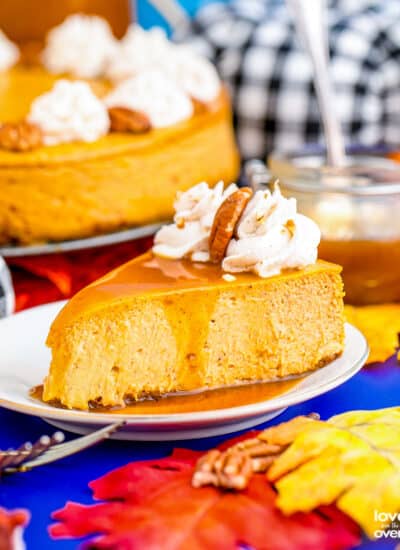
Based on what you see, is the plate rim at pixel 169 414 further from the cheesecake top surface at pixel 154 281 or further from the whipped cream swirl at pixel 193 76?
the whipped cream swirl at pixel 193 76

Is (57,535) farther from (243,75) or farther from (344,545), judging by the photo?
(243,75)

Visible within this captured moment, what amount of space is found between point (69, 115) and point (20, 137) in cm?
13

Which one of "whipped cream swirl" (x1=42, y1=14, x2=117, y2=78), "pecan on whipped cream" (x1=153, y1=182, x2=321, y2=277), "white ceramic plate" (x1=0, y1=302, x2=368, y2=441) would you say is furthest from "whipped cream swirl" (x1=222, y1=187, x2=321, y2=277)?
"whipped cream swirl" (x1=42, y1=14, x2=117, y2=78)

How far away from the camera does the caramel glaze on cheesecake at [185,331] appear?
1.30 meters

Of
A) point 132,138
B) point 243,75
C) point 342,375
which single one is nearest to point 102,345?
point 342,375

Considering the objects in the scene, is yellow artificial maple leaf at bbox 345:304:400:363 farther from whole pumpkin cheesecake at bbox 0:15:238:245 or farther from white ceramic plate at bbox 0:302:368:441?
whole pumpkin cheesecake at bbox 0:15:238:245

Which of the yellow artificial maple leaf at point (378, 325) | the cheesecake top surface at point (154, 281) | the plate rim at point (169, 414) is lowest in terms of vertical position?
the yellow artificial maple leaf at point (378, 325)

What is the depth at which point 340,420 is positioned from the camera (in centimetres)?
129

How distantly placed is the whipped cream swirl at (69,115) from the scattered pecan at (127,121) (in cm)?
3

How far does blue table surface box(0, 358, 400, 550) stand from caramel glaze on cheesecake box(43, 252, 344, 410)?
2.8 inches

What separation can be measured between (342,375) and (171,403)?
249mm

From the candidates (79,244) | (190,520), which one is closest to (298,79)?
(79,244)

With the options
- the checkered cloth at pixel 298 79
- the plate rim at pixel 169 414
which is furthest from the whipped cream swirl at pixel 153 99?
the plate rim at pixel 169 414

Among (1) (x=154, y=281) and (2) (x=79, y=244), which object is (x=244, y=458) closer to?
(1) (x=154, y=281)
